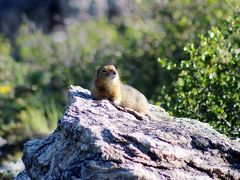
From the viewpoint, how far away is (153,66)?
14.2 m

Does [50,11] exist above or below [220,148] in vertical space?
above

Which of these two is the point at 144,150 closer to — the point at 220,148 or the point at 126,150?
the point at 126,150

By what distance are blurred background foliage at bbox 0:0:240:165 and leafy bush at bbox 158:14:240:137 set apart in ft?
0.04

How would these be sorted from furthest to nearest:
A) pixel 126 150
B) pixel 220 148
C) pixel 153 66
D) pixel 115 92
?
pixel 153 66, pixel 115 92, pixel 220 148, pixel 126 150

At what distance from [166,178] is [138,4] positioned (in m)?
9.88

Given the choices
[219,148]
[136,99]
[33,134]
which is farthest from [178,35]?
[219,148]

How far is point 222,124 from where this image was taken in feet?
26.7

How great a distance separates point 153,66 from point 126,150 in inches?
342

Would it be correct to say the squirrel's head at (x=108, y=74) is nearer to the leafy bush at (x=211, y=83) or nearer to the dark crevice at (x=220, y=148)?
the leafy bush at (x=211, y=83)

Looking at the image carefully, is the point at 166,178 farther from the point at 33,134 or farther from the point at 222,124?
the point at 33,134

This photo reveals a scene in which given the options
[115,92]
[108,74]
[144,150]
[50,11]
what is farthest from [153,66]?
[50,11]

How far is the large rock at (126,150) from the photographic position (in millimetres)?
5441

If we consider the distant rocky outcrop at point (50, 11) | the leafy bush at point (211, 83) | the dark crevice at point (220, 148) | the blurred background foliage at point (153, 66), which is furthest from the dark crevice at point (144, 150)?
the distant rocky outcrop at point (50, 11)

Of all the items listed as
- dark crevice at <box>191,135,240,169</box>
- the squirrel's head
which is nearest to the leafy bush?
the squirrel's head
